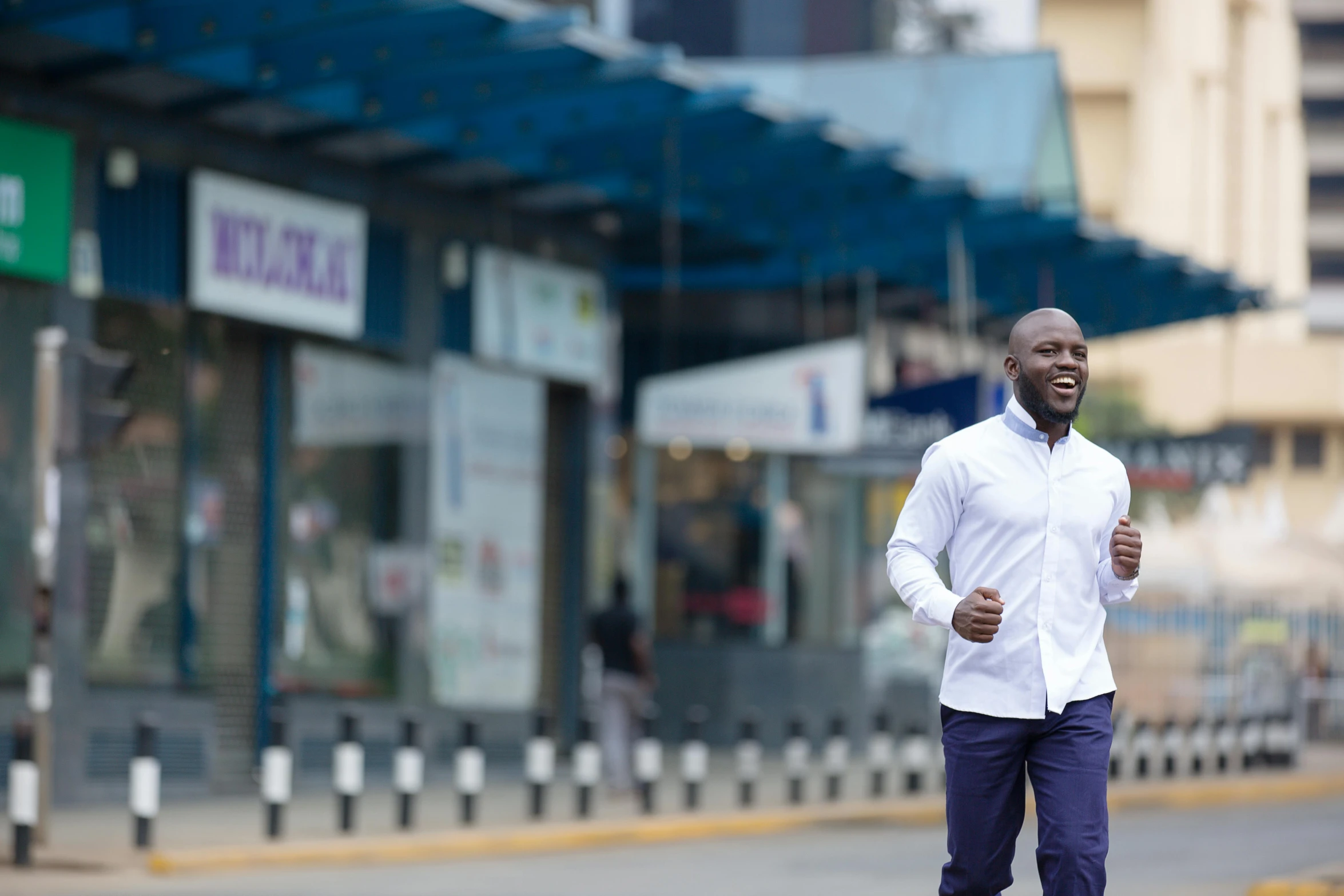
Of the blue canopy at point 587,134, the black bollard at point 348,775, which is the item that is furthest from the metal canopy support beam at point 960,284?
the black bollard at point 348,775

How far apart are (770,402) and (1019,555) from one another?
16543 mm

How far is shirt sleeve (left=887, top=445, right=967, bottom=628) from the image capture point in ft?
19.4

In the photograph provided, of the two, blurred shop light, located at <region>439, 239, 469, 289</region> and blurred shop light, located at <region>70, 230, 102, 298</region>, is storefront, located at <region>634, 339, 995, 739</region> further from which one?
blurred shop light, located at <region>70, 230, 102, 298</region>

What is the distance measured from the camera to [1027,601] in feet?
19.5

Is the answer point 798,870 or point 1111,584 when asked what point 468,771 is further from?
point 1111,584

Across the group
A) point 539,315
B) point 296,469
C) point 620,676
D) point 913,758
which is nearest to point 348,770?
point 620,676

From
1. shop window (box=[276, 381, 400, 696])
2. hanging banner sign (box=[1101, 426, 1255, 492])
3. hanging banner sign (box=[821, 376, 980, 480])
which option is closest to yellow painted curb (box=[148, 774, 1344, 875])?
hanging banner sign (box=[1101, 426, 1255, 492])

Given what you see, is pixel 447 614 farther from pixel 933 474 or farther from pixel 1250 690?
pixel 933 474

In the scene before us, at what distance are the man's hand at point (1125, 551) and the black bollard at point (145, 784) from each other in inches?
305

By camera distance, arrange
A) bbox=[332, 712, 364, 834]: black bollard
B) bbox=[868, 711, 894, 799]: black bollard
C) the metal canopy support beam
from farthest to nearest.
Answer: the metal canopy support beam, bbox=[868, 711, 894, 799]: black bollard, bbox=[332, 712, 364, 834]: black bollard

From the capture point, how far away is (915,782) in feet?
64.5

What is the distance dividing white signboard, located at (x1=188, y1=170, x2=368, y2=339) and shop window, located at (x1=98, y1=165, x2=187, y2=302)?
12 centimetres

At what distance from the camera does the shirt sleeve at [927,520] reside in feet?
19.4

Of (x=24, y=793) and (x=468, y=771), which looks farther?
(x=468, y=771)
